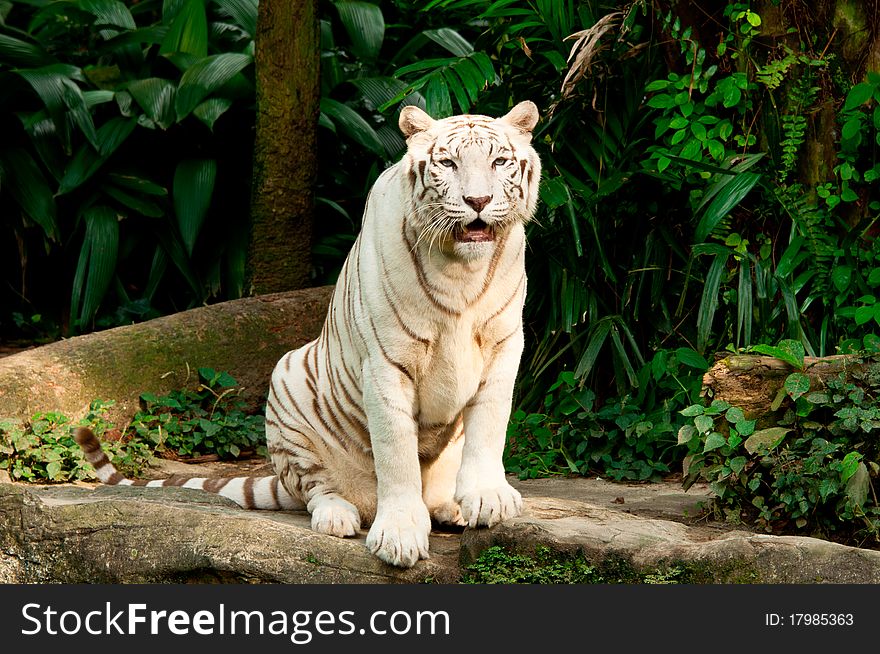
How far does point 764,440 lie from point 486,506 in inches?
47.9

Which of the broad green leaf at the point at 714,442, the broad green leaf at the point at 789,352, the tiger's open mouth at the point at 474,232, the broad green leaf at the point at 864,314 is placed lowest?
the broad green leaf at the point at 714,442

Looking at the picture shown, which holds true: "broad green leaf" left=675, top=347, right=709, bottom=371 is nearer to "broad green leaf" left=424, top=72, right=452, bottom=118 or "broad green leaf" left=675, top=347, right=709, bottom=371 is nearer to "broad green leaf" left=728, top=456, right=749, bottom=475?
"broad green leaf" left=728, top=456, right=749, bottom=475

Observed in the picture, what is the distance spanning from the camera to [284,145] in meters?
6.77

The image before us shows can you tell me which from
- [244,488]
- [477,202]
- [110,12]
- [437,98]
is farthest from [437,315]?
[110,12]

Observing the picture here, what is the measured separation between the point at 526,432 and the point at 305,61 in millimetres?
2668

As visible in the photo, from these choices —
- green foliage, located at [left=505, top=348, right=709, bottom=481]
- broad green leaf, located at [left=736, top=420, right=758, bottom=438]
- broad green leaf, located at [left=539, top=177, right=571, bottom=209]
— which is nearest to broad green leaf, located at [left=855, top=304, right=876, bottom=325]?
green foliage, located at [left=505, top=348, right=709, bottom=481]

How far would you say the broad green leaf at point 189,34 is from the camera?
7855mm

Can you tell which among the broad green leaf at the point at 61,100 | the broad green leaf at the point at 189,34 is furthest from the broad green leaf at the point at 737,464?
the broad green leaf at the point at 189,34

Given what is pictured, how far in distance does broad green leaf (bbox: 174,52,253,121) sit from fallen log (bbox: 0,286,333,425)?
1477mm

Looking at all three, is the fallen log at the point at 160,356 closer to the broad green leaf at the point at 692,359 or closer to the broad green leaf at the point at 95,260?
the broad green leaf at the point at 95,260

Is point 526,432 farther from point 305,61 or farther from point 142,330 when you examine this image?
point 305,61

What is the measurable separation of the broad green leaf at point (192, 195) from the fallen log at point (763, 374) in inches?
162

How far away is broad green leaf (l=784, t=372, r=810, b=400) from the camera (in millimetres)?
4141

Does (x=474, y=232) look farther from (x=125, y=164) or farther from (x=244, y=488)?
(x=125, y=164)
